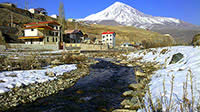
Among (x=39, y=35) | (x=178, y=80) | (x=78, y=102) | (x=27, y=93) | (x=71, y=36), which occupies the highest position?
(x=71, y=36)

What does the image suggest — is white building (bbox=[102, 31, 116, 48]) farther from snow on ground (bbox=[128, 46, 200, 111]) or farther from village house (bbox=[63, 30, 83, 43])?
snow on ground (bbox=[128, 46, 200, 111])

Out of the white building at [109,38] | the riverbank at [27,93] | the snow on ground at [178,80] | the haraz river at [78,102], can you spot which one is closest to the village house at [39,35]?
the white building at [109,38]

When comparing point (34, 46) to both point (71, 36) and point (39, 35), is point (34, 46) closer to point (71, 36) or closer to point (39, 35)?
point (39, 35)

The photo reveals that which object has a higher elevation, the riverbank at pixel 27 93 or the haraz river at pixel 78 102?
the riverbank at pixel 27 93

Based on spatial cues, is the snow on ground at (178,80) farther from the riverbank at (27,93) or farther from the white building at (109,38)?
the white building at (109,38)

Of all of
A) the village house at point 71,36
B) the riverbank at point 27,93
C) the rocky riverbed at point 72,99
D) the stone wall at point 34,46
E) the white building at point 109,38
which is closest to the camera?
the rocky riverbed at point 72,99

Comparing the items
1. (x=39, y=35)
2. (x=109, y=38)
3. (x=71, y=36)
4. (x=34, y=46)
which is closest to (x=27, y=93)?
(x=34, y=46)

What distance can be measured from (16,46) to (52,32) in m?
13.4

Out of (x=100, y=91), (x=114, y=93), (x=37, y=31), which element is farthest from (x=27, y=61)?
(x=37, y=31)

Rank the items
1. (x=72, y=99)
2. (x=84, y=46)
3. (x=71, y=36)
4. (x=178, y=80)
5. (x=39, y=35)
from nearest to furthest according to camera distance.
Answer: (x=178, y=80)
(x=72, y=99)
(x=39, y=35)
(x=84, y=46)
(x=71, y=36)

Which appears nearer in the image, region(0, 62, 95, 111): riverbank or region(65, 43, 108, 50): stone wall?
region(0, 62, 95, 111): riverbank

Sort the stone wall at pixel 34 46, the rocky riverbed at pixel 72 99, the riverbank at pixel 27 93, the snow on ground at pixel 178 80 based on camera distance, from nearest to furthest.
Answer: the snow on ground at pixel 178 80 < the rocky riverbed at pixel 72 99 < the riverbank at pixel 27 93 < the stone wall at pixel 34 46

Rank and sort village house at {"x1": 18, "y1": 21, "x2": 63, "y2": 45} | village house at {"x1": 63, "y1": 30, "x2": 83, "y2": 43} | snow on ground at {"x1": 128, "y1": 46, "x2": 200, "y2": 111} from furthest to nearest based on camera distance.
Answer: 1. village house at {"x1": 63, "y1": 30, "x2": 83, "y2": 43}
2. village house at {"x1": 18, "y1": 21, "x2": 63, "y2": 45}
3. snow on ground at {"x1": 128, "y1": 46, "x2": 200, "y2": 111}

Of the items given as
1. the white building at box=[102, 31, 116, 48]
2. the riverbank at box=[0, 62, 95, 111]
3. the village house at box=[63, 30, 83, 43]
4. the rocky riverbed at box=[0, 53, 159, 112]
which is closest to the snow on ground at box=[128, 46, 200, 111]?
the rocky riverbed at box=[0, 53, 159, 112]
